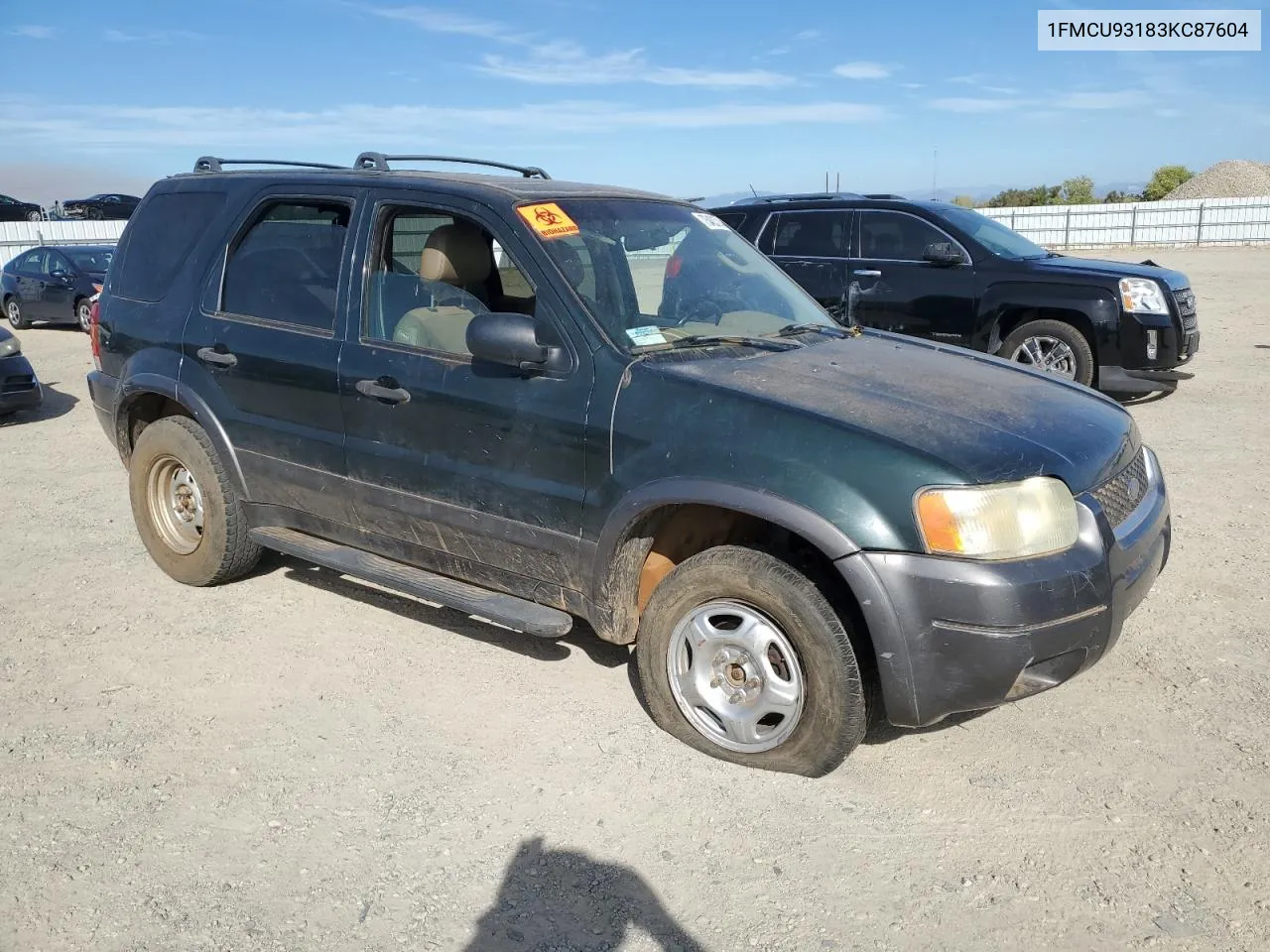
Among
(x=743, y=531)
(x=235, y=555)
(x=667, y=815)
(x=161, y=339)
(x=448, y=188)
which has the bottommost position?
(x=667, y=815)

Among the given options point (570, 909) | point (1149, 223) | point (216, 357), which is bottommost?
point (570, 909)

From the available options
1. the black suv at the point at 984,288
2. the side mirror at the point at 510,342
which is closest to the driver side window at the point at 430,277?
the side mirror at the point at 510,342

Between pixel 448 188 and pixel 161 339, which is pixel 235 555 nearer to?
pixel 161 339

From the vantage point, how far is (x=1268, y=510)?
618 cm

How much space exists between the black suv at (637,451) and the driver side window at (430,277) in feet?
0.04

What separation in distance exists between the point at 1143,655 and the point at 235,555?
4.17 metres

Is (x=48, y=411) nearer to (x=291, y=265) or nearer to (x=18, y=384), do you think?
(x=18, y=384)

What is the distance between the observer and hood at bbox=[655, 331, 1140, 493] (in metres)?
3.26

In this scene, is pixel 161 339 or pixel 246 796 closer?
pixel 246 796

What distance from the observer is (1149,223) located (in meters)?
33.8

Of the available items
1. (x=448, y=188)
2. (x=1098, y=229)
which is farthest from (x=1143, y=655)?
(x=1098, y=229)

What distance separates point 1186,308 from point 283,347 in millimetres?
8000

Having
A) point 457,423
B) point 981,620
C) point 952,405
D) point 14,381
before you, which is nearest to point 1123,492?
point 952,405

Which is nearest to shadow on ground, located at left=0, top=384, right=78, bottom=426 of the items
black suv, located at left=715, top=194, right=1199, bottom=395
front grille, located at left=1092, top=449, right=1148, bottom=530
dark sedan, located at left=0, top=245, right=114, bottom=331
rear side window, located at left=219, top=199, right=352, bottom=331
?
dark sedan, located at left=0, top=245, right=114, bottom=331
